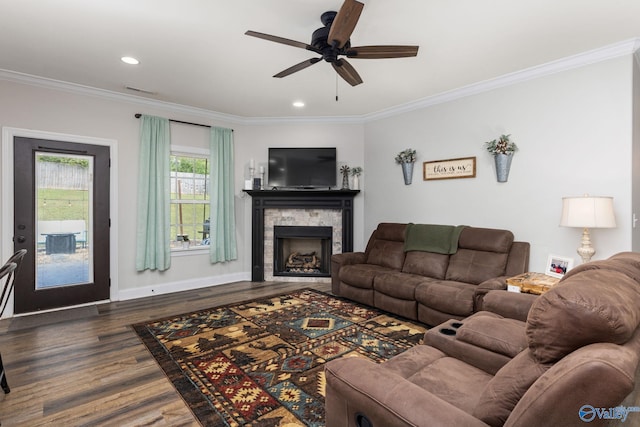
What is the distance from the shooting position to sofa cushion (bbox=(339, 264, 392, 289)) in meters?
4.11

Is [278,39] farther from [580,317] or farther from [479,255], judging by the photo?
[479,255]

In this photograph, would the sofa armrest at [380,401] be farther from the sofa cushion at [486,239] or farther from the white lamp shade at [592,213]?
the sofa cushion at [486,239]

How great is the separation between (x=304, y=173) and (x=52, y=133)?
3404mm

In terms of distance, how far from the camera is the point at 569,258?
3.20 m

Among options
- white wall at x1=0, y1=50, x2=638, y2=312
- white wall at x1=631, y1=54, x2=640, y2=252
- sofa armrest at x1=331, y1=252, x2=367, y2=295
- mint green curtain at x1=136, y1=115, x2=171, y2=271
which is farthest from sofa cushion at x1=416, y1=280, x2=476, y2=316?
mint green curtain at x1=136, y1=115, x2=171, y2=271

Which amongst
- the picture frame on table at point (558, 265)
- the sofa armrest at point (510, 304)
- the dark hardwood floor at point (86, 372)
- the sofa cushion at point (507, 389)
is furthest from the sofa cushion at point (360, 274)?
the sofa cushion at point (507, 389)

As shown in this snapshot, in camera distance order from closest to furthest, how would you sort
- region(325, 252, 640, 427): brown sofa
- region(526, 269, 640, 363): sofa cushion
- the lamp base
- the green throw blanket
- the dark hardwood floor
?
1. region(325, 252, 640, 427): brown sofa
2. region(526, 269, 640, 363): sofa cushion
3. the dark hardwood floor
4. the lamp base
5. the green throw blanket

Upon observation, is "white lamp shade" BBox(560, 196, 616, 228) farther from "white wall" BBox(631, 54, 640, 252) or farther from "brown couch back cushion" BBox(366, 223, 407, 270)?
"brown couch back cushion" BBox(366, 223, 407, 270)

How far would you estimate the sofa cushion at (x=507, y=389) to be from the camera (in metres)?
1.07

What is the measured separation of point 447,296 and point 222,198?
12.2 feet

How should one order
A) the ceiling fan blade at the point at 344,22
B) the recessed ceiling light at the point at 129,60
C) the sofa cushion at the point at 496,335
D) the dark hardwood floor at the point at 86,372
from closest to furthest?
1. the sofa cushion at the point at 496,335
2. the ceiling fan blade at the point at 344,22
3. the dark hardwood floor at the point at 86,372
4. the recessed ceiling light at the point at 129,60

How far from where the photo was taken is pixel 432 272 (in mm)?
4039

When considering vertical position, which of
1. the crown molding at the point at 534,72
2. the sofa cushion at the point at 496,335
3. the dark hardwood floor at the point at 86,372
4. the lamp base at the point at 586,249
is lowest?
the dark hardwood floor at the point at 86,372

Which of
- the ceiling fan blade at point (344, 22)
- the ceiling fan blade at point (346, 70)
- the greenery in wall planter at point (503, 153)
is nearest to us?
the ceiling fan blade at point (344, 22)
